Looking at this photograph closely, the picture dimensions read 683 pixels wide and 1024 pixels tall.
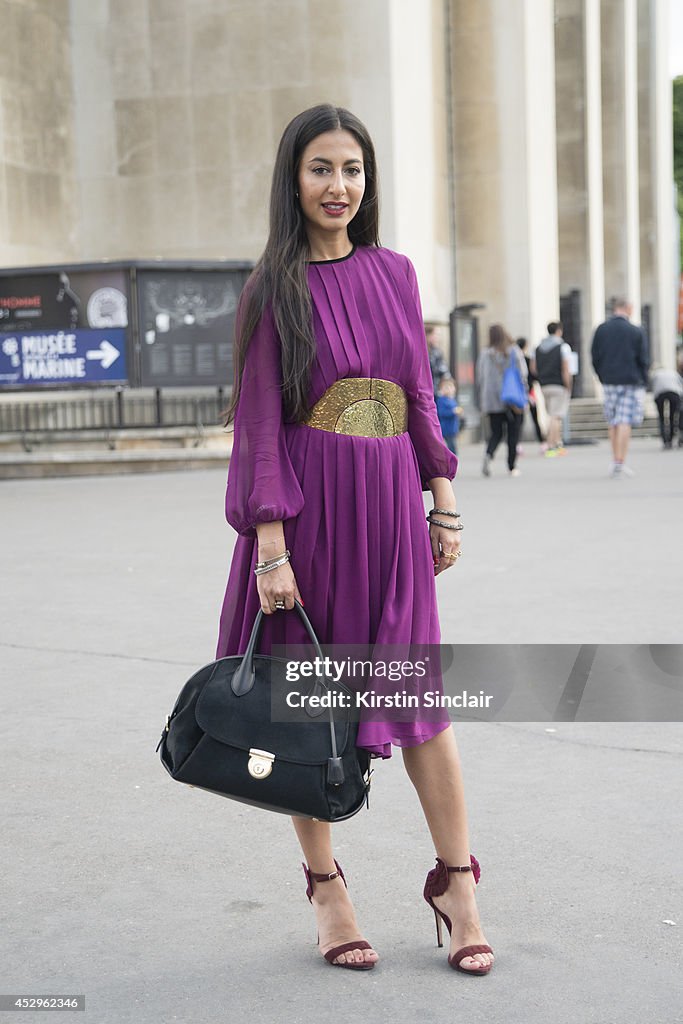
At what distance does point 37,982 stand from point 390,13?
2277cm

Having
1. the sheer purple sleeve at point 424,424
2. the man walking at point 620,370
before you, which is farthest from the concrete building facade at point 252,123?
the sheer purple sleeve at point 424,424

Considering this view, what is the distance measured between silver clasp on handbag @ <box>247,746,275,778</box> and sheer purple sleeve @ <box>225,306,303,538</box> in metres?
0.52

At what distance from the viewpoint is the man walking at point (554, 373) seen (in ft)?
70.4

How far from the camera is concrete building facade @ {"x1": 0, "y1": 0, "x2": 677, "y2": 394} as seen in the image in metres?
24.2

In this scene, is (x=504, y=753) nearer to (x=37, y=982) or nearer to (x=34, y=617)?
(x=37, y=982)

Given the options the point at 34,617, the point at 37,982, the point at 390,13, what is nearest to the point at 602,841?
the point at 37,982

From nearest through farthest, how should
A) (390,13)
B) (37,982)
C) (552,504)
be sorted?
(37,982), (552,504), (390,13)

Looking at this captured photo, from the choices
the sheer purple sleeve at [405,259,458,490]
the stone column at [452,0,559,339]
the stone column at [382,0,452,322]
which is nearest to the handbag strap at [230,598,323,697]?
the sheer purple sleeve at [405,259,458,490]

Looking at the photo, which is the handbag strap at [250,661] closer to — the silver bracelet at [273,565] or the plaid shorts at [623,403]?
the silver bracelet at [273,565]

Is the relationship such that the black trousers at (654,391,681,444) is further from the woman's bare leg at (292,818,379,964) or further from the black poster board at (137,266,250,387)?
the woman's bare leg at (292,818,379,964)

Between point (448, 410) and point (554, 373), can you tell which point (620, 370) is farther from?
point (554, 373)

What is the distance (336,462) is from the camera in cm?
329

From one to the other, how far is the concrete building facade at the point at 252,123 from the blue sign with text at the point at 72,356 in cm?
450

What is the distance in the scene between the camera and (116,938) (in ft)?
11.3
